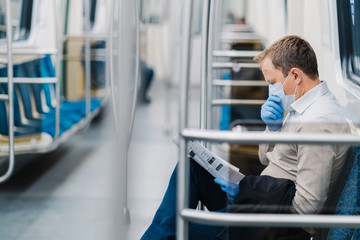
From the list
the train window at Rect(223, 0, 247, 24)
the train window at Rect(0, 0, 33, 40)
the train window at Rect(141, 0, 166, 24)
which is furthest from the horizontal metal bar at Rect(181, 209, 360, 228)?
the train window at Rect(223, 0, 247, 24)

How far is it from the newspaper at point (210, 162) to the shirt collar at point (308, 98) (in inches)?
13.4

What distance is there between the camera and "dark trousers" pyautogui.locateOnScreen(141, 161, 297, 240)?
2105mm

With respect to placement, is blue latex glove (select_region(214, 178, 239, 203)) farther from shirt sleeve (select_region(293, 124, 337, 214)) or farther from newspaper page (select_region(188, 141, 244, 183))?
shirt sleeve (select_region(293, 124, 337, 214))

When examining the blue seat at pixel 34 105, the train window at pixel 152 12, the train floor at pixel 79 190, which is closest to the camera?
the train floor at pixel 79 190

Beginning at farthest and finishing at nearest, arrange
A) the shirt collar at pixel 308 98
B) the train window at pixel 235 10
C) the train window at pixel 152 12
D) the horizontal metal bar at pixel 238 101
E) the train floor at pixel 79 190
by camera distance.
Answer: the train window at pixel 235 10
the train window at pixel 152 12
the horizontal metal bar at pixel 238 101
the train floor at pixel 79 190
the shirt collar at pixel 308 98

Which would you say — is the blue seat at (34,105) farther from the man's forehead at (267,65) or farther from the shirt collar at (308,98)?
the shirt collar at (308,98)

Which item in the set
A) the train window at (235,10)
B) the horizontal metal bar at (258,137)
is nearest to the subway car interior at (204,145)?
the horizontal metal bar at (258,137)

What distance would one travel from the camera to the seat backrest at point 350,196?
215 centimetres

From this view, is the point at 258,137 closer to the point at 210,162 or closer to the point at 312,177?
the point at 312,177

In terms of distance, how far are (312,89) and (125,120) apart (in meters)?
1.08

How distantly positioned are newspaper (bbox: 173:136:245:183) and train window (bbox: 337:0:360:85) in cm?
101

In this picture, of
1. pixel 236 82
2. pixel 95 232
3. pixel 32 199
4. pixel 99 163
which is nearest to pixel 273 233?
pixel 95 232

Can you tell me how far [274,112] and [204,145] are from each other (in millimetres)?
482

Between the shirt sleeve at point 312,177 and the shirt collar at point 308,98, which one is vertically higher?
the shirt collar at point 308,98
